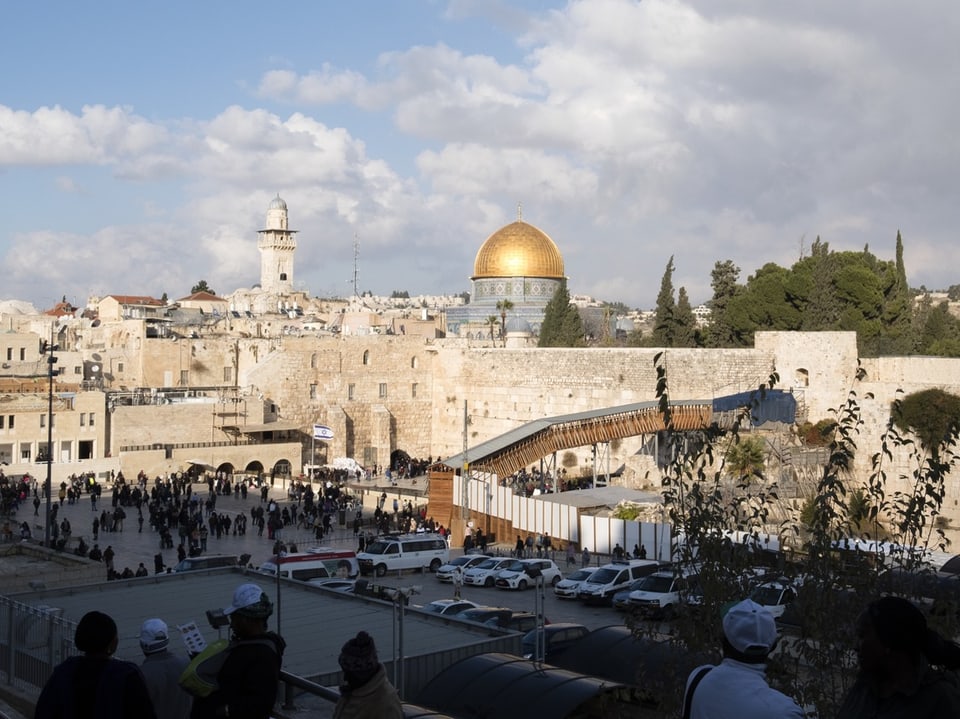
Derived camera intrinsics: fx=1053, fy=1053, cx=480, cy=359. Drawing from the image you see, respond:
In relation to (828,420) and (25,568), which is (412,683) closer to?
(25,568)

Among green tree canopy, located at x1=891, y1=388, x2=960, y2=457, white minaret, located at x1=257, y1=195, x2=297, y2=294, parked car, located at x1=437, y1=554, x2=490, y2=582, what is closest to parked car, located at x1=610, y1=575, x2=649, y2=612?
parked car, located at x1=437, y1=554, x2=490, y2=582

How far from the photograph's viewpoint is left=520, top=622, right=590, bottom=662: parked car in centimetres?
1016

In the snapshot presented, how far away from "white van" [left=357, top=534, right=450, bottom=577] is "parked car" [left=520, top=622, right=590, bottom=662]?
22.2 ft

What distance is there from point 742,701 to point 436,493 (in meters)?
20.6

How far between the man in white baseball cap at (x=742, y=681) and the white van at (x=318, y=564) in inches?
487

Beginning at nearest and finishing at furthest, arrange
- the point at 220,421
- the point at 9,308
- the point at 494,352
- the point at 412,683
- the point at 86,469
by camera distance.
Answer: the point at 412,683
the point at 86,469
the point at 220,421
the point at 494,352
the point at 9,308

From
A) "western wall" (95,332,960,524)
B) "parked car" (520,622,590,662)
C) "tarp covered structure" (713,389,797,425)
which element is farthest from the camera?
"western wall" (95,332,960,524)

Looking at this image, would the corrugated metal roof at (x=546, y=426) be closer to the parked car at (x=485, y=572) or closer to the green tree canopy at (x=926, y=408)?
the green tree canopy at (x=926, y=408)

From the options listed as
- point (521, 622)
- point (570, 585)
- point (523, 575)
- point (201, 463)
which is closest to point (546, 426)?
point (523, 575)

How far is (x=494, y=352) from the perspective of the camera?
110 ft

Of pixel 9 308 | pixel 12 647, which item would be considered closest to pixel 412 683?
pixel 12 647

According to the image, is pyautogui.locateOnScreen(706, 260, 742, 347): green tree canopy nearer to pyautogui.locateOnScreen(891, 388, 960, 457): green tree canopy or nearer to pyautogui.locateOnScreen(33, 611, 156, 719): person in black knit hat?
pyautogui.locateOnScreen(891, 388, 960, 457): green tree canopy

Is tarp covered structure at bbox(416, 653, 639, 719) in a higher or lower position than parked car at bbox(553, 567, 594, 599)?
higher

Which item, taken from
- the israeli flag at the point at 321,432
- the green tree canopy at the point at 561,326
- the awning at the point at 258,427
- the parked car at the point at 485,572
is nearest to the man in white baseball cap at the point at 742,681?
the parked car at the point at 485,572
